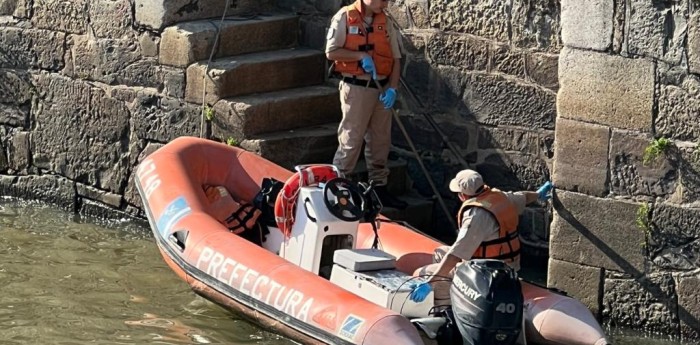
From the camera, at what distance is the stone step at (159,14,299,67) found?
9.45m

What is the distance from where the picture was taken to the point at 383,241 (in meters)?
8.05

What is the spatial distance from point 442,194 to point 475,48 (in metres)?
0.95

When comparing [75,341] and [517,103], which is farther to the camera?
[517,103]

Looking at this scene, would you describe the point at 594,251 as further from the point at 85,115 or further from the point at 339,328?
the point at 85,115

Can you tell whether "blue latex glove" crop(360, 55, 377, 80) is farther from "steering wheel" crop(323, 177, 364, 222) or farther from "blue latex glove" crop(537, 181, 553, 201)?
"blue latex glove" crop(537, 181, 553, 201)

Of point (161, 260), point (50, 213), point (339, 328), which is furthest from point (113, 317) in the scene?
point (50, 213)

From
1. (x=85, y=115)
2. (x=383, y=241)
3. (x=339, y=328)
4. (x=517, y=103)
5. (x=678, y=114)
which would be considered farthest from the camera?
(x=85, y=115)

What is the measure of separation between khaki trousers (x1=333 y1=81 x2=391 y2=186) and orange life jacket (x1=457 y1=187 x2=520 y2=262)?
1691 mm

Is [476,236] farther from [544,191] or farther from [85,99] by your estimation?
[85,99]

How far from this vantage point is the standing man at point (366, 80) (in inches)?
346

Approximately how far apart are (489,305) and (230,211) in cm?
225

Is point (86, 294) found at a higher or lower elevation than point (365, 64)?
lower

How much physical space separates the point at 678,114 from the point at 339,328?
6.65 feet

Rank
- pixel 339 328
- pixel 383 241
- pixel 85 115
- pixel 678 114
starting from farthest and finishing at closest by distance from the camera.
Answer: pixel 85 115 < pixel 383 241 < pixel 678 114 < pixel 339 328
